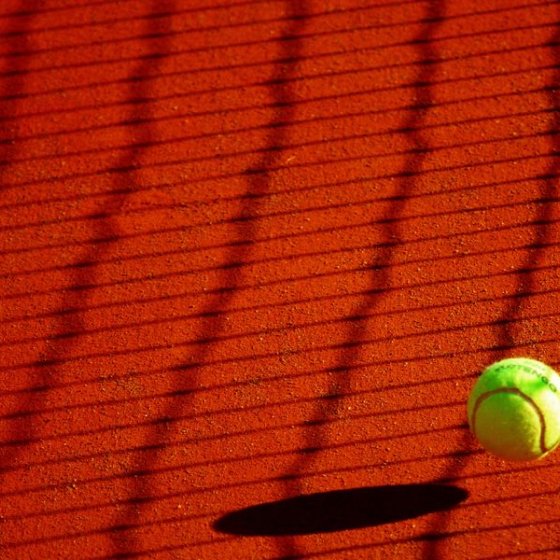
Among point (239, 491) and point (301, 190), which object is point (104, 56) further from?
point (239, 491)

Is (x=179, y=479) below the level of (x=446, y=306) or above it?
below

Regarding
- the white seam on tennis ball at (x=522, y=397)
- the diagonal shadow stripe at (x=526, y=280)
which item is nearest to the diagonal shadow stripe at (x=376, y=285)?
the diagonal shadow stripe at (x=526, y=280)

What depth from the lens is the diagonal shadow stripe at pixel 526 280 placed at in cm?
445

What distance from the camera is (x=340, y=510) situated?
14.8 feet

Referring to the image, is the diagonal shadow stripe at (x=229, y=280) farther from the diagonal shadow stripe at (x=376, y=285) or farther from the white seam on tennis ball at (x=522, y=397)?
the white seam on tennis ball at (x=522, y=397)

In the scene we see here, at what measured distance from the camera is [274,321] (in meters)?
4.97

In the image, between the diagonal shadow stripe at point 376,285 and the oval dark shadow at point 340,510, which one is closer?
the oval dark shadow at point 340,510

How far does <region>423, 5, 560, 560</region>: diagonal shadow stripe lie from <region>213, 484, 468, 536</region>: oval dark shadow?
9cm

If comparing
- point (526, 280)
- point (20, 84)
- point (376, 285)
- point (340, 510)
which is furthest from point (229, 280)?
point (20, 84)

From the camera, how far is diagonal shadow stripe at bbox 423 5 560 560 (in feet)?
14.6

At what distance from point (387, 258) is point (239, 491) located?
1.48m

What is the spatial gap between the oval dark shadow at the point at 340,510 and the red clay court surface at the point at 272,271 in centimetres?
Answer: 1

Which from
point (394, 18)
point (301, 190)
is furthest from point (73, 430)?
point (394, 18)

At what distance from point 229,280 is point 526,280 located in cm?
158
